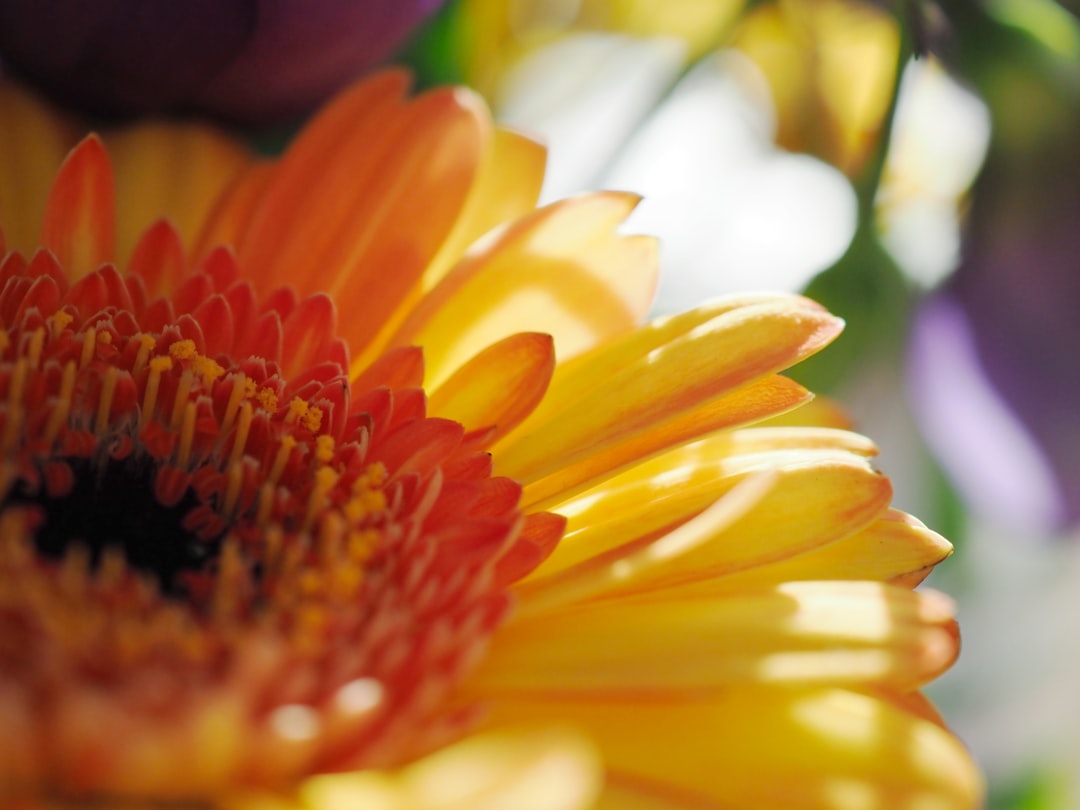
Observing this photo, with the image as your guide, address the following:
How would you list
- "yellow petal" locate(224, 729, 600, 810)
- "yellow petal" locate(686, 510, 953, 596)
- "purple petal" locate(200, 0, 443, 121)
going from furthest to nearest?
"purple petal" locate(200, 0, 443, 121), "yellow petal" locate(686, 510, 953, 596), "yellow petal" locate(224, 729, 600, 810)

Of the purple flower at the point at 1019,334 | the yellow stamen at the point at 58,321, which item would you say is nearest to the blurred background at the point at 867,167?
the purple flower at the point at 1019,334

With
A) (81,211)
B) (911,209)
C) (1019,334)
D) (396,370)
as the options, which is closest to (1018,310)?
(1019,334)

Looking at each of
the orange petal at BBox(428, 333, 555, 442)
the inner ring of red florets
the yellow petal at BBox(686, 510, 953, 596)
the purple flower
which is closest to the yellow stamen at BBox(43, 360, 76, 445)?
the inner ring of red florets

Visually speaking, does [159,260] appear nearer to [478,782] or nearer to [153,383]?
[153,383]

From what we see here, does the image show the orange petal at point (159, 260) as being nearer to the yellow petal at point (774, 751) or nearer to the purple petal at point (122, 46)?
the purple petal at point (122, 46)

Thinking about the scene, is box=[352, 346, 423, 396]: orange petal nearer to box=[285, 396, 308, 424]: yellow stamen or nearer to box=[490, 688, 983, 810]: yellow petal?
box=[285, 396, 308, 424]: yellow stamen

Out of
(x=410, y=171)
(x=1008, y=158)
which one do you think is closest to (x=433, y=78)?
(x=410, y=171)

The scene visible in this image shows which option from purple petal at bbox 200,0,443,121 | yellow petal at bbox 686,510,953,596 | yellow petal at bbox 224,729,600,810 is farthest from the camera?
purple petal at bbox 200,0,443,121
